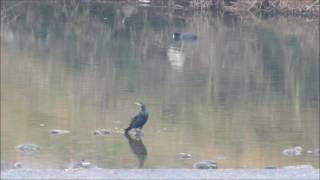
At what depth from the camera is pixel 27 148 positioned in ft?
32.4

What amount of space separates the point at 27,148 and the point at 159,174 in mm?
2228

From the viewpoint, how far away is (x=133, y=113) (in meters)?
12.4

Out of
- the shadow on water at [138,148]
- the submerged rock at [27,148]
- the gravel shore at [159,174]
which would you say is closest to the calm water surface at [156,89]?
the shadow on water at [138,148]

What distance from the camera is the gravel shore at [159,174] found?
7.70 m

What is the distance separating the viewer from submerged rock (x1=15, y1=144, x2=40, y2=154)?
385 inches

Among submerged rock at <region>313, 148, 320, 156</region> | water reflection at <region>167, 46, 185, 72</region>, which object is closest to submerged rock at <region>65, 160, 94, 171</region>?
submerged rock at <region>313, 148, 320, 156</region>

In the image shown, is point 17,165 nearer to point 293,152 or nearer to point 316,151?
point 293,152

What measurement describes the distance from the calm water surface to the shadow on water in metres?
0.01

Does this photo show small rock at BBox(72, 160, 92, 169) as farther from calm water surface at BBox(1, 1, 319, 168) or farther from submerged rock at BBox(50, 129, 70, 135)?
submerged rock at BBox(50, 129, 70, 135)

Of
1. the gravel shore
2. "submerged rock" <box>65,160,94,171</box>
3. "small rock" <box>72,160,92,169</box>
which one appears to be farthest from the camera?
"small rock" <box>72,160,92,169</box>

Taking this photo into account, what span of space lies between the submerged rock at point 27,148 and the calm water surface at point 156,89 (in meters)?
0.12

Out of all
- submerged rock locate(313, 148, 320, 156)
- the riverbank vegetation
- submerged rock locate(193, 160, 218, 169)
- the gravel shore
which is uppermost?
the gravel shore

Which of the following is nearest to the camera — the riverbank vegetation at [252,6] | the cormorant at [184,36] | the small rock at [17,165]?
the small rock at [17,165]

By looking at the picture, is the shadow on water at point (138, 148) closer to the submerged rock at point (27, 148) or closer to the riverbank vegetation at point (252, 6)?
the submerged rock at point (27, 148)
